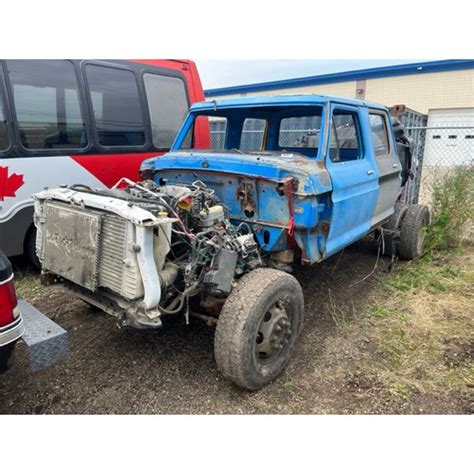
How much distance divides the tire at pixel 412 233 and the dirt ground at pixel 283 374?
4.25 ft

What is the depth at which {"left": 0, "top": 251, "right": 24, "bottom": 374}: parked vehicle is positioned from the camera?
2164 millimetres

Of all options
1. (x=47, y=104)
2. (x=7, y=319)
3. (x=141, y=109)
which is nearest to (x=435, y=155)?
(x=141, y=109)

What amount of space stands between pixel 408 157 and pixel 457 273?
1801 mm

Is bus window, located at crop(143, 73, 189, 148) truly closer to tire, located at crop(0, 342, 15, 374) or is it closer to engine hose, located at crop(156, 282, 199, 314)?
engine hose, located at crop(156, 282, 199, 314)

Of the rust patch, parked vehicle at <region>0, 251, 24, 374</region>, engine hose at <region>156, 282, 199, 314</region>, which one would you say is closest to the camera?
parked vehicle at <region>0, 251, 24, 374</region>

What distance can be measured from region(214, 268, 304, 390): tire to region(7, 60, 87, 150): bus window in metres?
3.21

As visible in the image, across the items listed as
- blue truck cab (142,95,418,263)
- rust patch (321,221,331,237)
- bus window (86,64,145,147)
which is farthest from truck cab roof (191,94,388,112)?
bus window (86,64,145,147)

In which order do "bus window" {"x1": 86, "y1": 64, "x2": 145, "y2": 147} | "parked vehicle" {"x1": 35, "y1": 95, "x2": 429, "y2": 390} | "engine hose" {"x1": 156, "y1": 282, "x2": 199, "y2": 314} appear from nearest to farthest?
"parked vehicle" {"x1": 35, "y1": 95, "x2": 429, "y2": 390} < "engine hose" {"x1": 156, "y1": 282, "x2": 199, "y2": 314} < "bus window" {"x1": 86, "y1": 64, "x2": 145, "y2": 147}

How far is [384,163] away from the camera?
463cm

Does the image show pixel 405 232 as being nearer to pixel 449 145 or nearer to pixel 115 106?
pixel 115 106

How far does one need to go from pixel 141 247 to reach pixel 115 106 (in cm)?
355

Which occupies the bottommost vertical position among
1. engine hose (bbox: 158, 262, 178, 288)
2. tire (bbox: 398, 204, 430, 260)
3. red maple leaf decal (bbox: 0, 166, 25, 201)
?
tire (bbox: 398, 204, 430, 260)

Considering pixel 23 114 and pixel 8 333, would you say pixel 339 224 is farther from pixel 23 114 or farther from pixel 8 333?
pixel 23 114

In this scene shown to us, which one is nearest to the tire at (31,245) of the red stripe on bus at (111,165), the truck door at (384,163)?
the red stripe on bus at (111,165)
